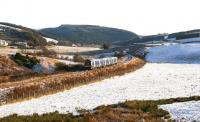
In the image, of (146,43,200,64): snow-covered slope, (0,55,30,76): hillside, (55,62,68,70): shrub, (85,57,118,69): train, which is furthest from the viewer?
(146,43,200,64): snow-covered slope

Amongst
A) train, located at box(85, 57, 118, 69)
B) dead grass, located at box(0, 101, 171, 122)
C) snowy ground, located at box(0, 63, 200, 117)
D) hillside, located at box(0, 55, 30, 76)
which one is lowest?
train, located at box(85, 57, 118, 69)

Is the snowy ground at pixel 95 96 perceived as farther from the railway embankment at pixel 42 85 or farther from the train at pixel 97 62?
the train at pixel 97 62

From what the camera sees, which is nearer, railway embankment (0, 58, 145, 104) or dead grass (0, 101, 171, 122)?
dead grass (0, 101, 171, 122)

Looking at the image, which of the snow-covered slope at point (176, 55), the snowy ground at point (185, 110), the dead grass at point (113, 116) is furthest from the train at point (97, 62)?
the dead grass at point (113, 116)

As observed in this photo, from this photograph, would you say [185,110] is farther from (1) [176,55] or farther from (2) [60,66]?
(1) [176,55]

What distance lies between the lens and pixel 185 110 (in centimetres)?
3369

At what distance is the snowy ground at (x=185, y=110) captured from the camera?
3088cm

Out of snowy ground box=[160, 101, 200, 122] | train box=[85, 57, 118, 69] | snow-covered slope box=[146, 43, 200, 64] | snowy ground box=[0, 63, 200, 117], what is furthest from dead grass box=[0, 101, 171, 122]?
snow-covered slope box=[146, 43, 200, 64]

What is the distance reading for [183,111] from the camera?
33.3m

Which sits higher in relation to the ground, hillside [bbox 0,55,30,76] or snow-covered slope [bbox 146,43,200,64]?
hillside [bbox 0,55,30,76]

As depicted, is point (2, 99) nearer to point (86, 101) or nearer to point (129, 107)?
point (86, 101)

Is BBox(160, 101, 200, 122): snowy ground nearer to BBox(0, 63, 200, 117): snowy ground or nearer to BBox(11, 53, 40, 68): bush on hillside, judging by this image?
BBox(0, 63, 200, 117): snowy ground

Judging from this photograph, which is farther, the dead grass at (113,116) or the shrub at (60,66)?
the shrub at (60,66)

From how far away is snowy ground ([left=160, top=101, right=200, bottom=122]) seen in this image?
30.9 meters
